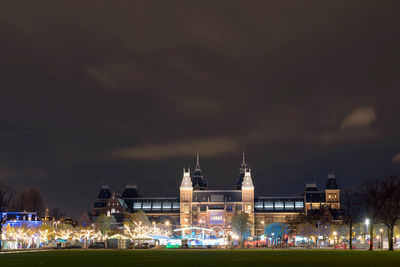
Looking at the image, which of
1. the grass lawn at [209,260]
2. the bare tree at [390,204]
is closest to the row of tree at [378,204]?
the bare tree at [390,204]

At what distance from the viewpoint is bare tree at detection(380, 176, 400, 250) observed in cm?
8744

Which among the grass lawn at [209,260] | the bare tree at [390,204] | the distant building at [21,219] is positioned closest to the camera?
the grass lawn at [209,260]

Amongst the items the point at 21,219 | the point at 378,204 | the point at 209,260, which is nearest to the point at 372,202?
the point at 378,204

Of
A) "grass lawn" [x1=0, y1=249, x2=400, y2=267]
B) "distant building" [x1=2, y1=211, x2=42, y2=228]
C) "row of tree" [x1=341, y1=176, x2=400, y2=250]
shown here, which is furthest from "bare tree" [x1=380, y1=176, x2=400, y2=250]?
"distant building" [x1=2, y1=211, x2=42, y2=228]

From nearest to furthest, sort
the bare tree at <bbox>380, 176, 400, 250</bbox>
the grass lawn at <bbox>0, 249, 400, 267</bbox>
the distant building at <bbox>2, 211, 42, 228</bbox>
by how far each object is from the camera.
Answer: the grass lawn at <bbox>0, 249, 400, 267</bbox> < the bare tree at <bbox>380, 176, 400, 250</bbox> < the distant building at <bbox>2, 211, 42, 228</bbox>

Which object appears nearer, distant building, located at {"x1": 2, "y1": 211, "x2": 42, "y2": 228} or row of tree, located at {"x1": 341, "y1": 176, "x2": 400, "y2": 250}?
row of tree, located at {"x1": 341, "y1": 176, "x2": 400, "y2": 250}

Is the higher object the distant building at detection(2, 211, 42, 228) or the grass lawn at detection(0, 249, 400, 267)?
the distant building at detection(2, 211, 42, 228)

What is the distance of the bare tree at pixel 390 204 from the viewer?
8744 centimetres

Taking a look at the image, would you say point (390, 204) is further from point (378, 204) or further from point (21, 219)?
point (21, 219)

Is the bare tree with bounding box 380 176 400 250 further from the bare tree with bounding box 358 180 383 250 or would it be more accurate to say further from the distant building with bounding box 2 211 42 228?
the distant building with bounding box 2 211 42 228

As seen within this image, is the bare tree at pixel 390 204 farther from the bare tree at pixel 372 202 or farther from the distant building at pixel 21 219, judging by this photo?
the distant building at pixel 21 219

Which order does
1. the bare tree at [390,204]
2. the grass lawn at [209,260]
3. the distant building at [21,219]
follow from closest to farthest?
the grass lawn at [209,260] → the bare tree at [390,204] → the distant building at [21,219]

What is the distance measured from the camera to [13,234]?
426 ft

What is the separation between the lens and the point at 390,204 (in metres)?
88.6
